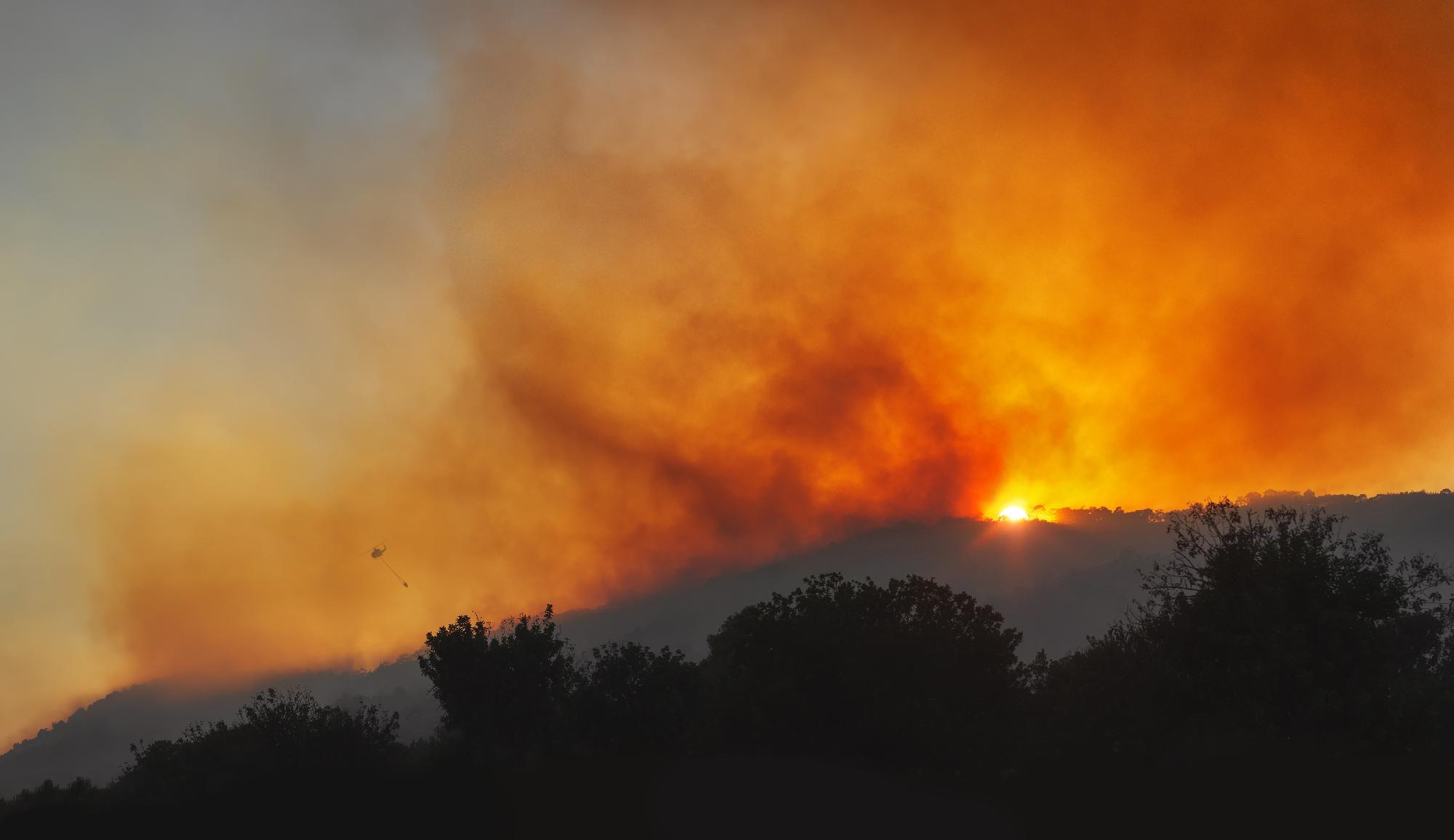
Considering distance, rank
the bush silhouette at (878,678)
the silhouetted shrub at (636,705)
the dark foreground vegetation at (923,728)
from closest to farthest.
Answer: the dark foreground vegetation at (923,728), the bush silhouette at (878,678), the silhouetted shrub at (636,705)

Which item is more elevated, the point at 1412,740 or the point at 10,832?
the point at 10,832

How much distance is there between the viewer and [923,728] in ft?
185

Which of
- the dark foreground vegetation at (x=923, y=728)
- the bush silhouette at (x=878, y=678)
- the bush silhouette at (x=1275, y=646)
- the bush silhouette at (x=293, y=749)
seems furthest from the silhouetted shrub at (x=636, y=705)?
the bush silhouette at (x=1275, y=646)

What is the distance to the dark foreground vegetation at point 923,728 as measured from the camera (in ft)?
102

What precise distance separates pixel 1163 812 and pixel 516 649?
179 ft

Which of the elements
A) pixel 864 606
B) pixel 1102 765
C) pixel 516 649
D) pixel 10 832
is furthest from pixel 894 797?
pixel 516 649

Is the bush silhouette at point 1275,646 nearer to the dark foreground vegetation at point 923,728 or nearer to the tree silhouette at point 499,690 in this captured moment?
the dark foreground vegetation at point 923,728

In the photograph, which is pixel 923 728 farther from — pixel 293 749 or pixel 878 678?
pixel 293 749

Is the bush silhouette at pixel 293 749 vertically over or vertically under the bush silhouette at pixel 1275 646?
over

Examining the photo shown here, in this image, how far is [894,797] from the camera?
35.1 meters

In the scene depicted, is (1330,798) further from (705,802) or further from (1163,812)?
(705,802)

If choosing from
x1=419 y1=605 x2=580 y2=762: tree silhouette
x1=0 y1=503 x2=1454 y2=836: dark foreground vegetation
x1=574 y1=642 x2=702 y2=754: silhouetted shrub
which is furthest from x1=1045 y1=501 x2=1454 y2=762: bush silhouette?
x1=419 y1=605 x2=580 y2=762: tree silhouette

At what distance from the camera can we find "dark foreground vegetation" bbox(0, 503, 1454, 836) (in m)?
31.1

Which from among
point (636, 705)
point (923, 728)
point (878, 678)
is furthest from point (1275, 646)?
point (636, 705)
